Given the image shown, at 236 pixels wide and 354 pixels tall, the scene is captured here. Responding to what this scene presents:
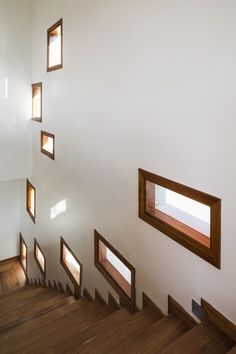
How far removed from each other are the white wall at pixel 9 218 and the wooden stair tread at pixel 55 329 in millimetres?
4185

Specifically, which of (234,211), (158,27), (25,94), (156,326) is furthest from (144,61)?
(25,94)

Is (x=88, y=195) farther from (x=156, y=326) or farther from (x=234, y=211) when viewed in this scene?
(x=234, y=211)

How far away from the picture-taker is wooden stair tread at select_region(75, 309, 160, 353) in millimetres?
1931

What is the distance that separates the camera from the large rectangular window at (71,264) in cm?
376

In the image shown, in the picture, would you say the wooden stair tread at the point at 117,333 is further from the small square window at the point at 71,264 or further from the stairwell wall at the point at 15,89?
the stairwell wall at the point at 15,89

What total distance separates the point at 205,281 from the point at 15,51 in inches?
182

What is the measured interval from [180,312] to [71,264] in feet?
7.67

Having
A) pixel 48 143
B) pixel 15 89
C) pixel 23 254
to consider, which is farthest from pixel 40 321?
pixel 23 254

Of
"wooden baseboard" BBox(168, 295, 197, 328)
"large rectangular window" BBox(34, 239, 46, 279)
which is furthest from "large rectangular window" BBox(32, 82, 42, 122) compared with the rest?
"wooden baseboard" BBox(168, 295, 197, 328)

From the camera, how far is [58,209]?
425 centimetres

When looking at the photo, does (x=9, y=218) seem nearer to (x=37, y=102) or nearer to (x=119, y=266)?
(x=37, y=102)

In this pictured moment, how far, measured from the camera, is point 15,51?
480cm

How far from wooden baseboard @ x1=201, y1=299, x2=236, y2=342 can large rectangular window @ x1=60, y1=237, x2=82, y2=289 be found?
82.5 inches

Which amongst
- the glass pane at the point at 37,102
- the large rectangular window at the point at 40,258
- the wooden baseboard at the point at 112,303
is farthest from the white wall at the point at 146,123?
the large rectangular window at the point at 40,258
